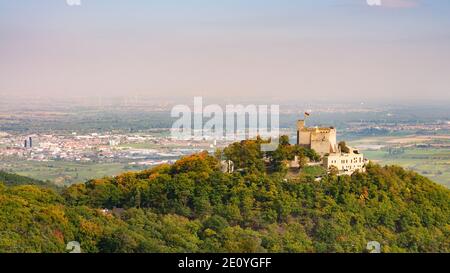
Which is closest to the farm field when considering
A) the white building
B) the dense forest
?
the dense forest

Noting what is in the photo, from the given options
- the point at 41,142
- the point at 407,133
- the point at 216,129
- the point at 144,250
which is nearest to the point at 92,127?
the point at 41,142

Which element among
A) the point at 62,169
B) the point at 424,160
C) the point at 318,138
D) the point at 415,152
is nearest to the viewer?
the point at 318,138

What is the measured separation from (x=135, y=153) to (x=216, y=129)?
2.80m

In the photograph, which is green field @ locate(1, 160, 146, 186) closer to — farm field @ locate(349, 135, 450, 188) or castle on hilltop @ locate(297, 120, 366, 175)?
castle on hilltop @ locate(297, 120, 366, 175)

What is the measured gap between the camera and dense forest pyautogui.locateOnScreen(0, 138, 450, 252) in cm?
1584

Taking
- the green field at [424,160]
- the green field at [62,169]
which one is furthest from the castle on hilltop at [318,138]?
the green field at [62,169]

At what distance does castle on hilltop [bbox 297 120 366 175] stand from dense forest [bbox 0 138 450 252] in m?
0.24

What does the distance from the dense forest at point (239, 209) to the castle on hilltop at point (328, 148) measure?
24 centimetres

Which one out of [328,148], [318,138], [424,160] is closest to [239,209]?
[318,138]

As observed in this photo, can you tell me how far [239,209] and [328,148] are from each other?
8.84ft

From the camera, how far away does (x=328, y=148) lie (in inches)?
770

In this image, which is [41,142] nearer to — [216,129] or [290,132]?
[216,129]

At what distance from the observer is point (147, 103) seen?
24.7 metres

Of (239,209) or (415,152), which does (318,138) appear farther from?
(415,152)
